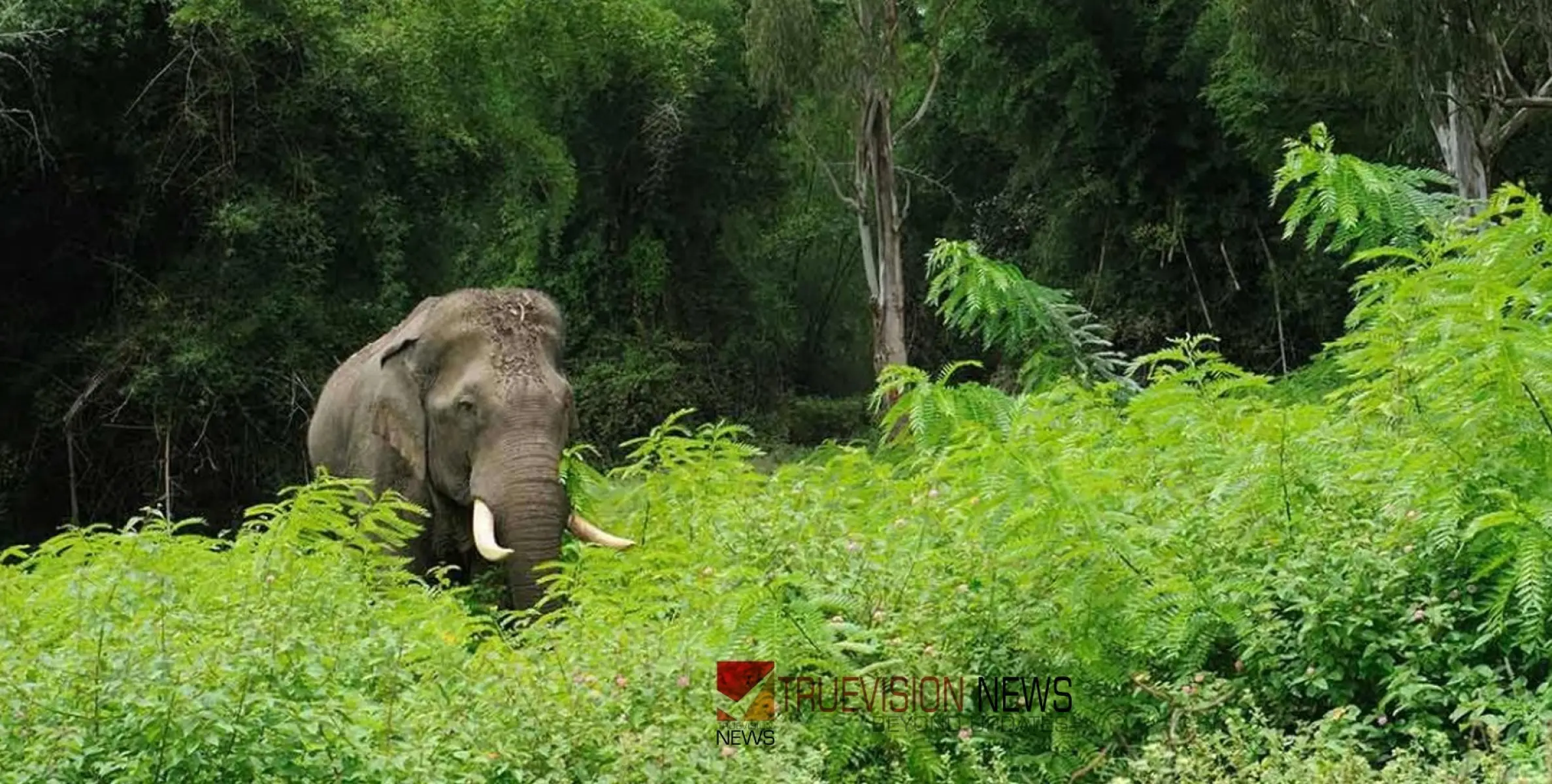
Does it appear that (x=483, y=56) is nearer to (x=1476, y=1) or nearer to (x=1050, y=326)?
(x=1476, y=1)

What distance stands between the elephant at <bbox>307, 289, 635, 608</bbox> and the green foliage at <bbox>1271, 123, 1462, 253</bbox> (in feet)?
13.0

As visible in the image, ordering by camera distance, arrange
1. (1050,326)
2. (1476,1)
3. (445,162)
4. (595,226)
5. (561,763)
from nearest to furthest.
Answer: (561,763)
(1050,326)
(1476,1)
(445,162)
(595,226)

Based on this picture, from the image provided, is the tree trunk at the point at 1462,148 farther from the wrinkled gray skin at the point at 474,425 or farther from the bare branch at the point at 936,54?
the bare branch at the point at 936,54

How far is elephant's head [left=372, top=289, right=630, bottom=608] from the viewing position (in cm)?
1041

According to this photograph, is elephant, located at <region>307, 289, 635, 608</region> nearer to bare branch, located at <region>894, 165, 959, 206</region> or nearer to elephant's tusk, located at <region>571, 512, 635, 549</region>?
elephant's tusk, located at <region>571, 512, 635, 549</region>

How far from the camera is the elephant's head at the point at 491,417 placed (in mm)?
10406

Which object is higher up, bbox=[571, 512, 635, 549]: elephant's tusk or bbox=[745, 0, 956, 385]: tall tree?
bbox=[745, 0, 956, 385]: tall tree

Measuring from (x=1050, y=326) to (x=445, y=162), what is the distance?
11.8 metres

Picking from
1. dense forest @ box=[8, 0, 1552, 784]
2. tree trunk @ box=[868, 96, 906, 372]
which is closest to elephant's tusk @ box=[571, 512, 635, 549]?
dense forest @ box=[8, 0, 1552, 784]

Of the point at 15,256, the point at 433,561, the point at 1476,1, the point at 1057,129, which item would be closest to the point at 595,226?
the point at 1057,129

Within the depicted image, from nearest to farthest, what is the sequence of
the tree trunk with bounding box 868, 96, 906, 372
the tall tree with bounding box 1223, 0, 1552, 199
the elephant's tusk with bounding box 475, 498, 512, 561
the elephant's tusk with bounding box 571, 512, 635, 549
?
1. the elephant's tusk with bounding box 571, 512, 635, 549
2. the elephant's tusk with bounding box 475, 498, 512, 561
3. the tall tree with bounding box 1223, 0, 1552, 199
4. the tree trunk with bounding box 868, 96, 906, 372

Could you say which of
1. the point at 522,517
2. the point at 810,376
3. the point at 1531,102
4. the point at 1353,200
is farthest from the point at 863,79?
the point at 1353,200

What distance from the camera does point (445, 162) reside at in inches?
806

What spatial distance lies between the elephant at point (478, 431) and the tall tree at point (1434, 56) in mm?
7521
